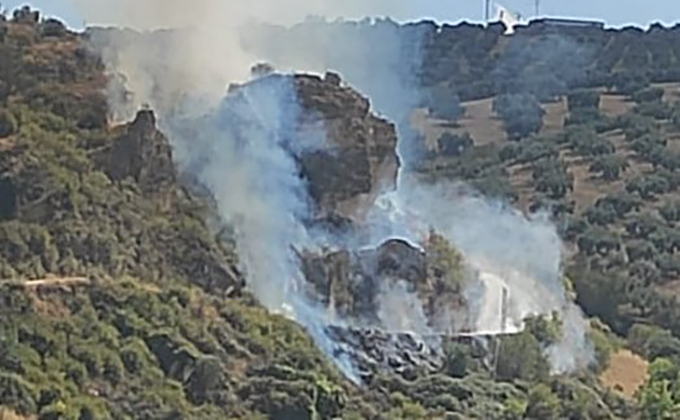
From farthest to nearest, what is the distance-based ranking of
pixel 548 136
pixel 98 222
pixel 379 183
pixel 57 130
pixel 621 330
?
pixel 548 136
pixel 621 330
pixel 379 183
pixel 57 130
pixel 98 222

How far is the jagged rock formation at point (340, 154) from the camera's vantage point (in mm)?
57031

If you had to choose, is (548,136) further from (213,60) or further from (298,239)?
(298,239)

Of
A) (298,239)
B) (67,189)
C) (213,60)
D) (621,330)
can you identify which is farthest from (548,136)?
(67,189)

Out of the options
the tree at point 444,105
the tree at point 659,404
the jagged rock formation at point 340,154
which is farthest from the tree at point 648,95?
the tree at point 659,404

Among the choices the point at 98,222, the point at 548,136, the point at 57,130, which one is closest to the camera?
the point at 98,222

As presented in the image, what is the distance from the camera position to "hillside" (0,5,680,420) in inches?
1751

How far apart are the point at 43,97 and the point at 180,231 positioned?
7237mm

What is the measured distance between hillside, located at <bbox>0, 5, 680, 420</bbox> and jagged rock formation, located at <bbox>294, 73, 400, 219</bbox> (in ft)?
0.18

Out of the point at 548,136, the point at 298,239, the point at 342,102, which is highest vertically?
the point at 548,136

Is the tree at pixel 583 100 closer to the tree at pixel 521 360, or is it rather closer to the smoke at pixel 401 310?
the smoke at pixel 401 310

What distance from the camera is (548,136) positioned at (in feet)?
336

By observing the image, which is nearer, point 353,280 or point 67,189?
point 67,189

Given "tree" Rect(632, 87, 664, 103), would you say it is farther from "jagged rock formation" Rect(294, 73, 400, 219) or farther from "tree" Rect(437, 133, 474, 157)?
"jagged rock formation" Rect(294, 73, 400, 219)

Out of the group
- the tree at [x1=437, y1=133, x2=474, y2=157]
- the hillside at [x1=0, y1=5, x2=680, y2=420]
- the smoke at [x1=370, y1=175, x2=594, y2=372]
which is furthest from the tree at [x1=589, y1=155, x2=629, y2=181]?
the hillside at [x1=0, y1=5, x2=680, y2=420]
